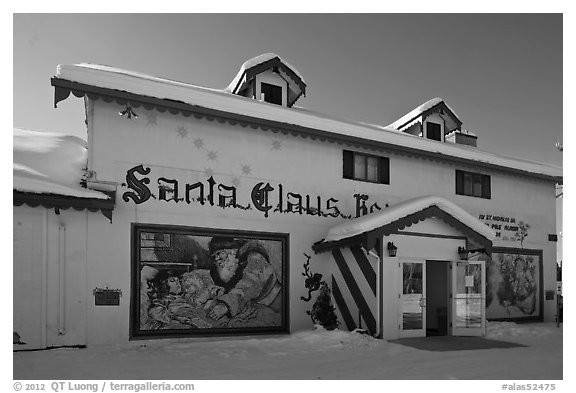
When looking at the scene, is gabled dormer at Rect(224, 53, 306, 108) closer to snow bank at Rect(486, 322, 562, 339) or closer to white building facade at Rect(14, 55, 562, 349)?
white building facade at Rect(14, 55, 562, 349)

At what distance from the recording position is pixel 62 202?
30.8ft

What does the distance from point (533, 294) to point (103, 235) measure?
14.2 metres

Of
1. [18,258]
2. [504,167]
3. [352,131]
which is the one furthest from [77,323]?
[504,167]

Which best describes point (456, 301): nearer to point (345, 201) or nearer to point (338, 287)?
point (338, 287)

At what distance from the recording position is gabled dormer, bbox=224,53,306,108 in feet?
42.7

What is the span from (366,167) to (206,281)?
5.77 m

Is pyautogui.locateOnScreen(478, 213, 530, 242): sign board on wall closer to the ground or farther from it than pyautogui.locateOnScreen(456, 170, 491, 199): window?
closer to the ground

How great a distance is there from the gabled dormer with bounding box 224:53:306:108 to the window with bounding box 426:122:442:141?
16.9 feet

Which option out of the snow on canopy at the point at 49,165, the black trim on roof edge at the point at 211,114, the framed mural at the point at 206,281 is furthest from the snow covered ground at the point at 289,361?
the black trim on roof edge at the point at 211,114

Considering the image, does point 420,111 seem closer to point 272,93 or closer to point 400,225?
point 272,93

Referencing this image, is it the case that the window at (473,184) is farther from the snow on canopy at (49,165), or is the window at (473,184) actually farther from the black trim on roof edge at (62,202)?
the snow on canopy at (49,165)

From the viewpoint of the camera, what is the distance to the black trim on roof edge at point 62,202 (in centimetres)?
912

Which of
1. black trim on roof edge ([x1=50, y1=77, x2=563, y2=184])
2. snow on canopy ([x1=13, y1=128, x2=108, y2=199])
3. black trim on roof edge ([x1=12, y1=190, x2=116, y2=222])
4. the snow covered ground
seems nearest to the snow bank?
the snow covered ground

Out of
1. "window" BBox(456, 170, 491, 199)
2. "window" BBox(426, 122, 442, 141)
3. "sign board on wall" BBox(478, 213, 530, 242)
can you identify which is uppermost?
"window" BBox(426, 122, 442, 141)
